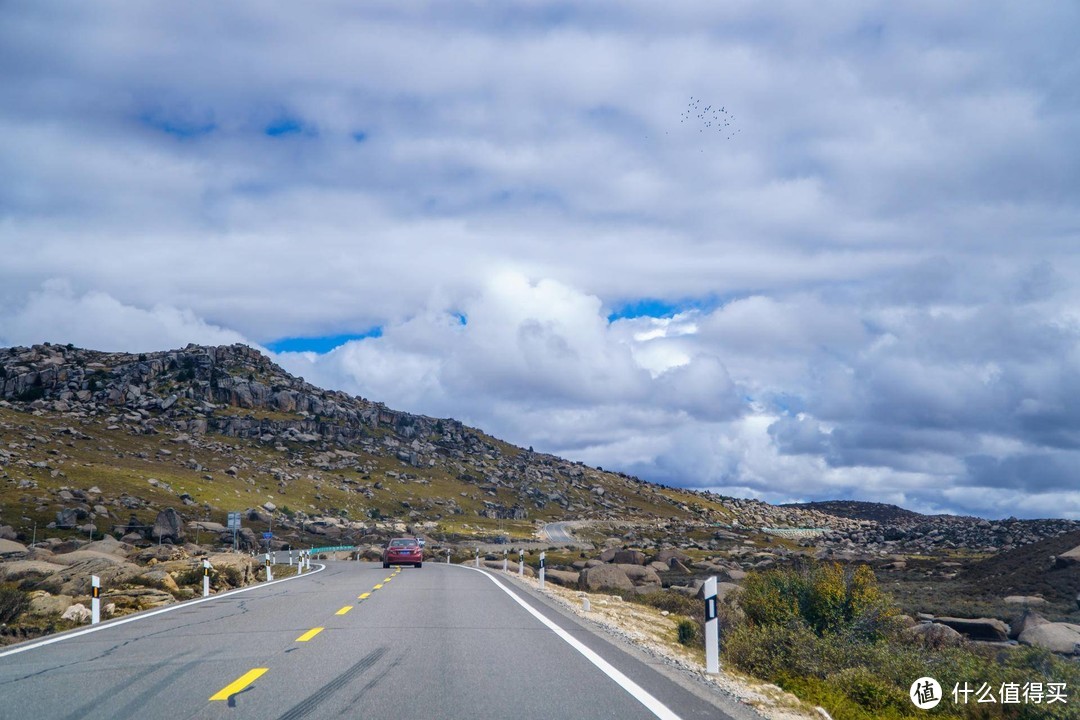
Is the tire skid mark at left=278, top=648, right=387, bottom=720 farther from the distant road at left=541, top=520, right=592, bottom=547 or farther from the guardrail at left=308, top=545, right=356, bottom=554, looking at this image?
the distant road at left=541, top=520, right=592, bottom=547

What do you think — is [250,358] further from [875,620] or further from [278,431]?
[875,620]

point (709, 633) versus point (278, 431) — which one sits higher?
point (278, 431)

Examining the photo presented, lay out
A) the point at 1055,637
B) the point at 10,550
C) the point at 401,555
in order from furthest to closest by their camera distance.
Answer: the point at 401,555
the point at 10,550
the point at 1055,637

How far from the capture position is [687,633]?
1634 centimetres

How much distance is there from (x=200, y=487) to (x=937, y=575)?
69.4 metres

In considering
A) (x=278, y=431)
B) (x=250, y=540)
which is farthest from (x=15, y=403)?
(x=250, y=540)

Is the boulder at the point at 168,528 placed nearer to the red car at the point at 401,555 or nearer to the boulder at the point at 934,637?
the red car at the point at 401,555

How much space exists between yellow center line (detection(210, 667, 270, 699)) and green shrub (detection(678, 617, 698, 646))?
27.3ft

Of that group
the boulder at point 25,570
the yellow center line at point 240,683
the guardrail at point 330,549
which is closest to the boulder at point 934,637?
the yellow center line at point 240,683

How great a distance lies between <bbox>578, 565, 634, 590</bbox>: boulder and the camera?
107ft

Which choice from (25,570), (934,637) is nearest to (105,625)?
(25,570)

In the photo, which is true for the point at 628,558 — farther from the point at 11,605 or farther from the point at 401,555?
the point at 11,605

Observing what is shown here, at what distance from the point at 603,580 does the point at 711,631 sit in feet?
71.5

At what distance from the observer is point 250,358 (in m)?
167
